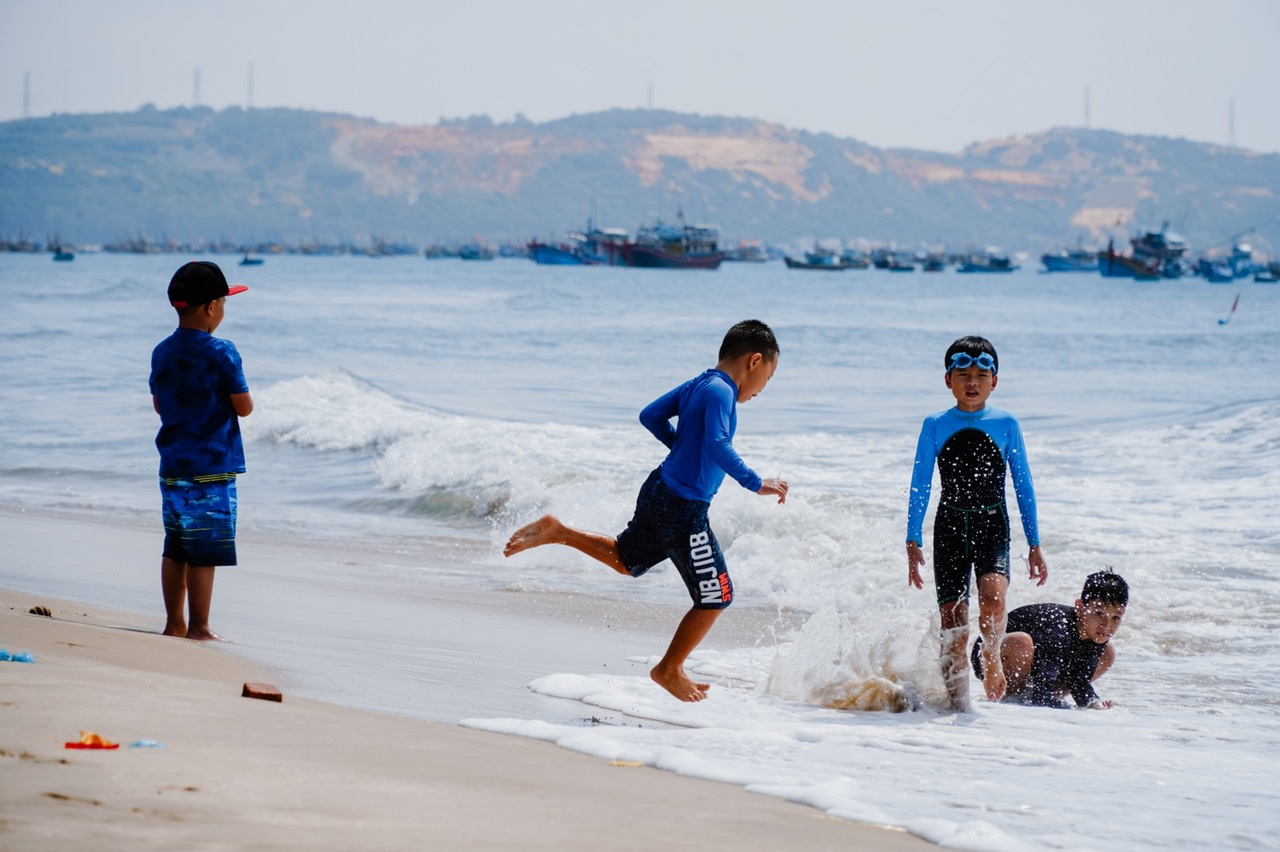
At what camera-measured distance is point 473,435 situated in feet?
54.1

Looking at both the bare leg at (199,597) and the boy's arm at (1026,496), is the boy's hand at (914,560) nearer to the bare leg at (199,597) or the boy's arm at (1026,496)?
the boy's arm at (1026,496)

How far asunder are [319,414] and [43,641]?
1331 cm

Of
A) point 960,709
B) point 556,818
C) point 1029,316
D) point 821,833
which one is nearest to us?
point 556,818

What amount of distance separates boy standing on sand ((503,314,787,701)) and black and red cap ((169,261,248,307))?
74.8 inches

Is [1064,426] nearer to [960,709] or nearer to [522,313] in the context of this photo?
[960,709]

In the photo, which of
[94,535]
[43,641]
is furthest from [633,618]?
[94,535]

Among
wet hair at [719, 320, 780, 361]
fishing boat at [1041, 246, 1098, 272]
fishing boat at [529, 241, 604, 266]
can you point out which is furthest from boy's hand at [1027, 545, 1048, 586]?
fishing boat at [1041, 246, 1098, 272]

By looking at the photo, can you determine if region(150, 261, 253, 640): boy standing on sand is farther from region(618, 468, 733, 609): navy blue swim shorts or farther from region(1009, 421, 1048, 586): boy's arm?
region(1009, 421, 1048, 586): boy's arm

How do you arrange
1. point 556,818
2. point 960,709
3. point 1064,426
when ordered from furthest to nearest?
point 1064,426 < point 960,709 < point 556,818

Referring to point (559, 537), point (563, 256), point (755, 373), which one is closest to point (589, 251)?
point (563, 256)

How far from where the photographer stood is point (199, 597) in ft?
19.9

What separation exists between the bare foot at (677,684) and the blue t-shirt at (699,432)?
28.3 inches

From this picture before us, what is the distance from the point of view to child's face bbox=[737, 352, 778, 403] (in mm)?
5617

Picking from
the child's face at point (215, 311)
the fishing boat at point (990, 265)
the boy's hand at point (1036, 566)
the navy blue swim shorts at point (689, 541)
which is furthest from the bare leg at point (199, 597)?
the fishing boat at point (990, 265)
